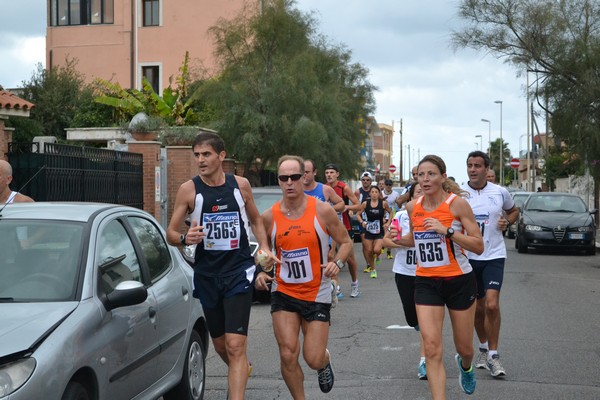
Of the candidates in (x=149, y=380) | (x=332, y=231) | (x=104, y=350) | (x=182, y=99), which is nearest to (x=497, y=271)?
(x=332, y=231)

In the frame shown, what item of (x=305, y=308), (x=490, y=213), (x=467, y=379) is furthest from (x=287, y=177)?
(x=490, y=213)

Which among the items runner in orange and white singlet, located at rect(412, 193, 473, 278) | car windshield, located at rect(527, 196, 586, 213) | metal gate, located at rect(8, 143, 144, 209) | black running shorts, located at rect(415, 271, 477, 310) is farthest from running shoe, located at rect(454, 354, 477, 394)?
car windshield, located at rect(527, 196, 586, 213)

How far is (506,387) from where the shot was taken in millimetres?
8195

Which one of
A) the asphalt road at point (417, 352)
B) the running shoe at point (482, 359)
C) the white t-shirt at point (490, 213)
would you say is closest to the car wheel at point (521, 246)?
the asphalt road at point (417, 352)

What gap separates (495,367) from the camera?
28.3 feet

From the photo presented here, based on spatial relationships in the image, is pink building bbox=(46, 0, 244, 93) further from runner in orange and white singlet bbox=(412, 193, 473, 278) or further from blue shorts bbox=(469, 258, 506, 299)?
runner in orange and white singlet bbox=(412, 193, 473, 278)

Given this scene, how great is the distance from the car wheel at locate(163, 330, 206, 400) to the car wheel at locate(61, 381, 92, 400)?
1.80 metres

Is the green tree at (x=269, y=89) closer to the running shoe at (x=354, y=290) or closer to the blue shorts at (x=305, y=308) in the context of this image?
the running shoe at (x=354, y=290)

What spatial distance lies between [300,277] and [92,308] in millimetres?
1745

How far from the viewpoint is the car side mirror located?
5613mm

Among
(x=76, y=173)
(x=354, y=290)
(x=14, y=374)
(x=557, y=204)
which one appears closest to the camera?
(x=14, y=374)

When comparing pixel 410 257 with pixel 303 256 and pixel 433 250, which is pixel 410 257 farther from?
pixel 303 256

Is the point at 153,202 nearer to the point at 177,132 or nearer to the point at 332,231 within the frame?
the point at 177,132

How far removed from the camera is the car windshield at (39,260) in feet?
18.4
